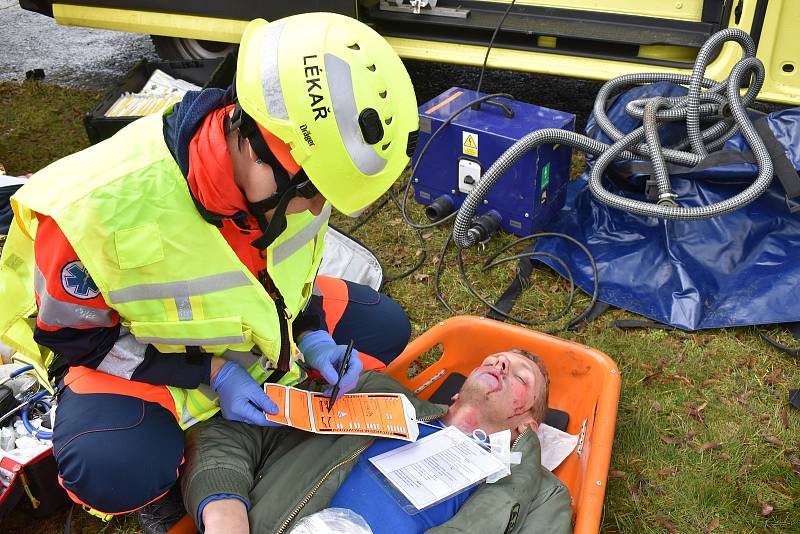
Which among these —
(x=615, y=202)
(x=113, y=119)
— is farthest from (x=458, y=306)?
(x=113, y=119)

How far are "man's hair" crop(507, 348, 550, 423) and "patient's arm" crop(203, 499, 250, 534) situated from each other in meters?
1.24

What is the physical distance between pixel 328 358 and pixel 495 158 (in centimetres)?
188

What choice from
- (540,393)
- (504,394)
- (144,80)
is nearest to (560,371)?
(540,393)

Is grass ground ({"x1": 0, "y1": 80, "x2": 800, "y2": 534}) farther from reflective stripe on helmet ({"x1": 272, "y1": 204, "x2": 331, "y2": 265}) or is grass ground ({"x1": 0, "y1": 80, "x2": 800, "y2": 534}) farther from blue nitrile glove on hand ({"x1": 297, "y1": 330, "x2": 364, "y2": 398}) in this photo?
reflective stripe on helmet ({"x1": 272, "y1": 204, "x2": 331, "y2": 265})

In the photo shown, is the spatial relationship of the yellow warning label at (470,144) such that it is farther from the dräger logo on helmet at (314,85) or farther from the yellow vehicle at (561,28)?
the dräger logo on helmet at (314,85)

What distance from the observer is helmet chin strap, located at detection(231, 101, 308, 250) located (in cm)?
181

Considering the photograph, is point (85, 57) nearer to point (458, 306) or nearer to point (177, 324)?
point (458, 306)

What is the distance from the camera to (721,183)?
3.59 metres

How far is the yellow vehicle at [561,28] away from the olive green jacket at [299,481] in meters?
2.85

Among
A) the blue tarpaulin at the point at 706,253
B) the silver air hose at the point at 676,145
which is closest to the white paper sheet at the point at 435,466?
the blue tarpaulin at the point at 706,253

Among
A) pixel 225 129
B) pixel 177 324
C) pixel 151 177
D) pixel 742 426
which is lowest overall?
pixel 742 426

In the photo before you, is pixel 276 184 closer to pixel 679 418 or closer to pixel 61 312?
pixel 61 312

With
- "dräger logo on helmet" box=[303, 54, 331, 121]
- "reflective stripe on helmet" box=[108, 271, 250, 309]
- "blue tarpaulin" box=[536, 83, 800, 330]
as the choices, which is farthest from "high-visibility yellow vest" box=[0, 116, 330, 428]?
"blue tarpaulin" box=[536, 83, 800, 330]

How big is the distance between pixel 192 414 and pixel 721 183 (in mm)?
2828
